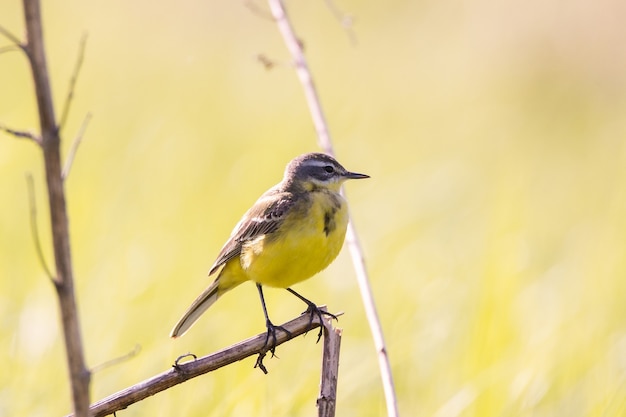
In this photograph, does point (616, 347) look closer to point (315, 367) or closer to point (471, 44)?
point (315, 367)

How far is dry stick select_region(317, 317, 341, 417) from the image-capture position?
9.51 ft

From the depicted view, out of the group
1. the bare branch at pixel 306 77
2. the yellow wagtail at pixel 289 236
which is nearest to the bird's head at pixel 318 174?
the yellow wagtail at pixel 289 236

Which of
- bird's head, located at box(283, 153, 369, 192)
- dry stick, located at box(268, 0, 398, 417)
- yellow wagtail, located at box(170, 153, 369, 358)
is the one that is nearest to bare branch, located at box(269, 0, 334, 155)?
dry stick, located at box(268, 0, 398, 417)

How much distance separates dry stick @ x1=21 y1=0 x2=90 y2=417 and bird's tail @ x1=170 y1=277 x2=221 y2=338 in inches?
95.2

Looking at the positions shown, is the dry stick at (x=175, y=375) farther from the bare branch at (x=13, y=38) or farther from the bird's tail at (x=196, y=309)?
the bird's tail at (x=196, y=309)

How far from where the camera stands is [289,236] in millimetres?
4855

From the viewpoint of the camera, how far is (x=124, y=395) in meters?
2.65

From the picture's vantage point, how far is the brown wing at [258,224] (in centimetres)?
501

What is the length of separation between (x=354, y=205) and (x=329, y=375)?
4874mm

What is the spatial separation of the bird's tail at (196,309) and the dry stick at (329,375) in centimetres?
146

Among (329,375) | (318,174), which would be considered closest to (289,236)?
(318,174)

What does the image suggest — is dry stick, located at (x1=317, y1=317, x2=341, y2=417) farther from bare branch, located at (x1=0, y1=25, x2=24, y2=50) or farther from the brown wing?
the brown wing

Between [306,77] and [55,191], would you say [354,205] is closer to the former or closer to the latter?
[306,77]

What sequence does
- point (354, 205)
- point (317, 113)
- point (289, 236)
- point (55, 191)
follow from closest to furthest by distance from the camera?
point (55, 191)
point (317, 113)
point (289, 236)
point (354, 205)
